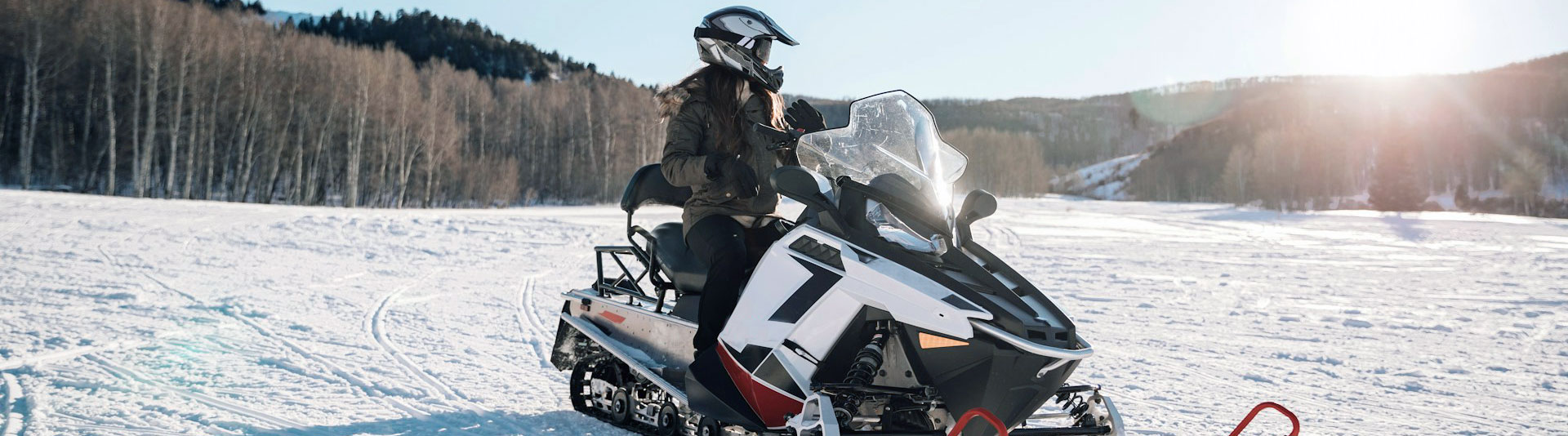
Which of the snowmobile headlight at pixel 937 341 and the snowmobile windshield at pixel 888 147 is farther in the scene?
the snowmobile windshield at pixel 888 147

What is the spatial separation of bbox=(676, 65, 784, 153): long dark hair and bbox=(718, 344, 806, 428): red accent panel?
0.82 metres

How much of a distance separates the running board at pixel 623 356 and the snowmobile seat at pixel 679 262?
36 centimetres

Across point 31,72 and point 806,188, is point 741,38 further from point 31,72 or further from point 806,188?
point 31,72

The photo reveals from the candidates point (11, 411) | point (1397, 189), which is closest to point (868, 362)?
point (11, 411)

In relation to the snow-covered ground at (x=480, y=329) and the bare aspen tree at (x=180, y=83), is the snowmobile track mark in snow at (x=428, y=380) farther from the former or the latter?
the bare aspen tree at (x=180, y=83)

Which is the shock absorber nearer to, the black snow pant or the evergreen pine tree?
the black snow pant

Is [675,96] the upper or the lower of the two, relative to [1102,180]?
lower

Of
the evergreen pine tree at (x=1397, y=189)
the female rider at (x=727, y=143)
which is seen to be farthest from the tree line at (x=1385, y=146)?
the female rider at (x=727, y=143)

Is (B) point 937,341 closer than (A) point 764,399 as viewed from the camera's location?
Yes

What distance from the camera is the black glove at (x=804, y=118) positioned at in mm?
3143

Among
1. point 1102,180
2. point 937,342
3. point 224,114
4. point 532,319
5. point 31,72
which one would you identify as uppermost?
point 31,72

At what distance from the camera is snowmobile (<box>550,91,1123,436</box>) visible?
2473 millimetres

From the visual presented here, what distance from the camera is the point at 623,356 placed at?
3824mm

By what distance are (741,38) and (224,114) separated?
3952 cm
